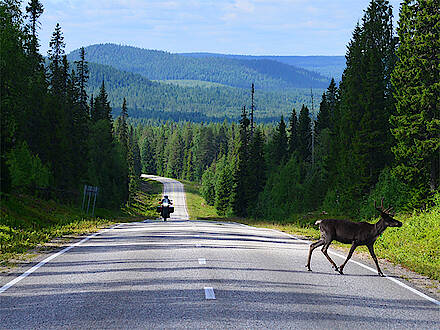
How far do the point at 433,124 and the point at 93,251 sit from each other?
21495mm

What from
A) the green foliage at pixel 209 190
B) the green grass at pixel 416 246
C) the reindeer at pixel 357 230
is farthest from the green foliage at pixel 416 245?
the green foliage at pixel 209 190

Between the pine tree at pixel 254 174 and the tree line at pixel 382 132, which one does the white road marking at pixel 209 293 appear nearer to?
the tree line at pixel 382 132

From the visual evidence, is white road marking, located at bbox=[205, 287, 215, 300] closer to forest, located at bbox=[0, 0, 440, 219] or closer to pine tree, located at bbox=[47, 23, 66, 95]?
forest, located at bbox=[0, 0, 440, 219]

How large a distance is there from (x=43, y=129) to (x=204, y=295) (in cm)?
4322

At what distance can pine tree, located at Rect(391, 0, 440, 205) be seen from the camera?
32375 millimetres

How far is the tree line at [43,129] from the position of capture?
120ft

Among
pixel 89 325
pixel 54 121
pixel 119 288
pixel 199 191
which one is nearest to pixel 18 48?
pixel 54 121

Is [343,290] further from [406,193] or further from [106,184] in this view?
[106,184]

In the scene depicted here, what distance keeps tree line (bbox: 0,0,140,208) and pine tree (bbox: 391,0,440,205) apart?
20.3 metres

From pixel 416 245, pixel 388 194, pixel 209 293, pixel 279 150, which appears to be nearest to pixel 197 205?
pixel 279 150

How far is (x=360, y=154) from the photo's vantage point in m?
42.7

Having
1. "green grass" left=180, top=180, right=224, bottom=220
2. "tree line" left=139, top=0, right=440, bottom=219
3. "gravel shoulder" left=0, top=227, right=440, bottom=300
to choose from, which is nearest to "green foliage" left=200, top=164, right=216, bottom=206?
"green grass" left=180, top=180, right=224, bottom=220

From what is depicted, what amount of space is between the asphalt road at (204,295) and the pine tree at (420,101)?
62.9ft

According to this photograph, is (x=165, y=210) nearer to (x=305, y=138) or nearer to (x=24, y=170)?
(x=24, y=170)
